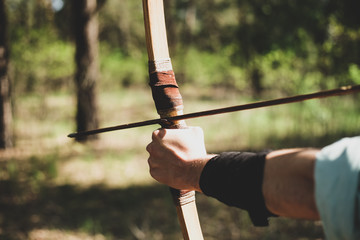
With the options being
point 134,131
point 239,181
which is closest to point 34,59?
point 134,131

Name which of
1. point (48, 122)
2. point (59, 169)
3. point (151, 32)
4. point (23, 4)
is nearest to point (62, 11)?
point (23, 4)

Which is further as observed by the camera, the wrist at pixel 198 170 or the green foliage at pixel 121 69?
the green foliage at pixel 121 69

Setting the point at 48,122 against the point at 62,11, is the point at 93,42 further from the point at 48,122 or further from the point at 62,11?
the point at 62,11

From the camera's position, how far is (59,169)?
4.63 meters

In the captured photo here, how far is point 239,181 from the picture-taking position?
664 millimetres

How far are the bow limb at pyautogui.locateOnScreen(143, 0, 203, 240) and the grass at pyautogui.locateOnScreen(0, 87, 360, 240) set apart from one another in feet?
6.89

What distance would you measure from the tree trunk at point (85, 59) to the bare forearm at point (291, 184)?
4813 mm

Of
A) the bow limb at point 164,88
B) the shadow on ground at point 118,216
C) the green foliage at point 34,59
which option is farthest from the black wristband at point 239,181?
the green foliage at point 34,59

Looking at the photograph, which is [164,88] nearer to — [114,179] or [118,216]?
[118,216]

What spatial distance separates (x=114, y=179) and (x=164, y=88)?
12.2ft

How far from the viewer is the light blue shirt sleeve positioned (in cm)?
48

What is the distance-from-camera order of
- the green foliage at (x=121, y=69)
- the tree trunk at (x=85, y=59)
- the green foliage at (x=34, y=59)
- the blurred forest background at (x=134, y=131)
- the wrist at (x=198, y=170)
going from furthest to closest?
the green foliage at (x=121, y=69)
the green foliage at (x=34, y=59)
the tree trunk at (x=85, y=59)
the blurred forest background at (x=134, y=131)
the wrist at (x=198, y=170)

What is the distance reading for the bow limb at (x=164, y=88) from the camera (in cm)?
97

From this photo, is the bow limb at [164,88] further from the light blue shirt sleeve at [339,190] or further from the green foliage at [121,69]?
the green foliage at [121,69]
